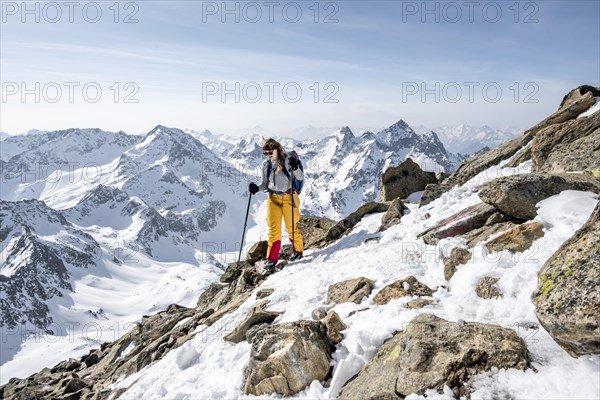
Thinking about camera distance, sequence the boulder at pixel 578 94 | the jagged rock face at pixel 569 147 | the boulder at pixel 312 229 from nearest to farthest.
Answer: the jagged rock face at pixel 569 147 < the boulder at pixel 578 94 < the boulder at pixel 312 229

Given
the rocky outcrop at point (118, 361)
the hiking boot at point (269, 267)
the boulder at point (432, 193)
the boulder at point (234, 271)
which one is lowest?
the rocky outcrop at point (118, 361)

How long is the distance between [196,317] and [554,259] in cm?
1271

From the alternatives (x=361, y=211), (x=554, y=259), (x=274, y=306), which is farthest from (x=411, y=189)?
(x=554, y=259)

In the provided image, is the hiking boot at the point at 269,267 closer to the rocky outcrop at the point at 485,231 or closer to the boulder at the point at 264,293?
the boulder at the point at 264,293

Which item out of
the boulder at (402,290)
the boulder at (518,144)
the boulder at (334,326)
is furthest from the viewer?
the boulder at (518,144)

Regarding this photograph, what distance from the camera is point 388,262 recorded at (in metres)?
11.2

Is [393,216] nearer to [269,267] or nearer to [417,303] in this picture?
[269,267]

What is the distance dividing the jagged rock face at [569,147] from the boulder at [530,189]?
1.20 m

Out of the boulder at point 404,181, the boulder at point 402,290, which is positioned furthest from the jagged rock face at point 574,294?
the boulder at point 404,181

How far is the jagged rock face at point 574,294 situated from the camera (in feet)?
17.7

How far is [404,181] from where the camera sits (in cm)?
2450

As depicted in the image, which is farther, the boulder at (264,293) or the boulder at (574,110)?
the boulder at (574,110)

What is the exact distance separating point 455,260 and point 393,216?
7.73 metres

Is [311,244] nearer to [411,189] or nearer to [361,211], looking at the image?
[361,211]
